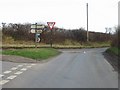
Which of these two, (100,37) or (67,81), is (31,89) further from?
(100,37)

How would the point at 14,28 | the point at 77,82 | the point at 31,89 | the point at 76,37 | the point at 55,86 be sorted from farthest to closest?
the point at 76,37 → the point at 14,28 → the point at 77,82 → the point at 55,86 → the point at 31,89

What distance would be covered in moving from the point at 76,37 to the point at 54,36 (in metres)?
8.44

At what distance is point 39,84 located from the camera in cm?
1195

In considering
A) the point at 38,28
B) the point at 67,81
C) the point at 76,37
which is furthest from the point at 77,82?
the point at 76,37

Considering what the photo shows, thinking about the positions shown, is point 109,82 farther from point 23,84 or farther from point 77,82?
point 23,84

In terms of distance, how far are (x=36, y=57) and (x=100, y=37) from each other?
183 feet

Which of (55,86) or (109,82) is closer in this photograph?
(55,86)

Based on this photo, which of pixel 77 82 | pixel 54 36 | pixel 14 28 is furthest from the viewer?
pixel 54 36

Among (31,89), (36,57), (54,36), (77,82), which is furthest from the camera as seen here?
(54,36)

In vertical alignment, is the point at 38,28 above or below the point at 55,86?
above

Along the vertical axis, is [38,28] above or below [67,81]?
above

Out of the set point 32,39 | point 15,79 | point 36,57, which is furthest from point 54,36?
point 15,79

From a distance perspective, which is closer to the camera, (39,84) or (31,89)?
(31,89)

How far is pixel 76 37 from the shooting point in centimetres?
7225
